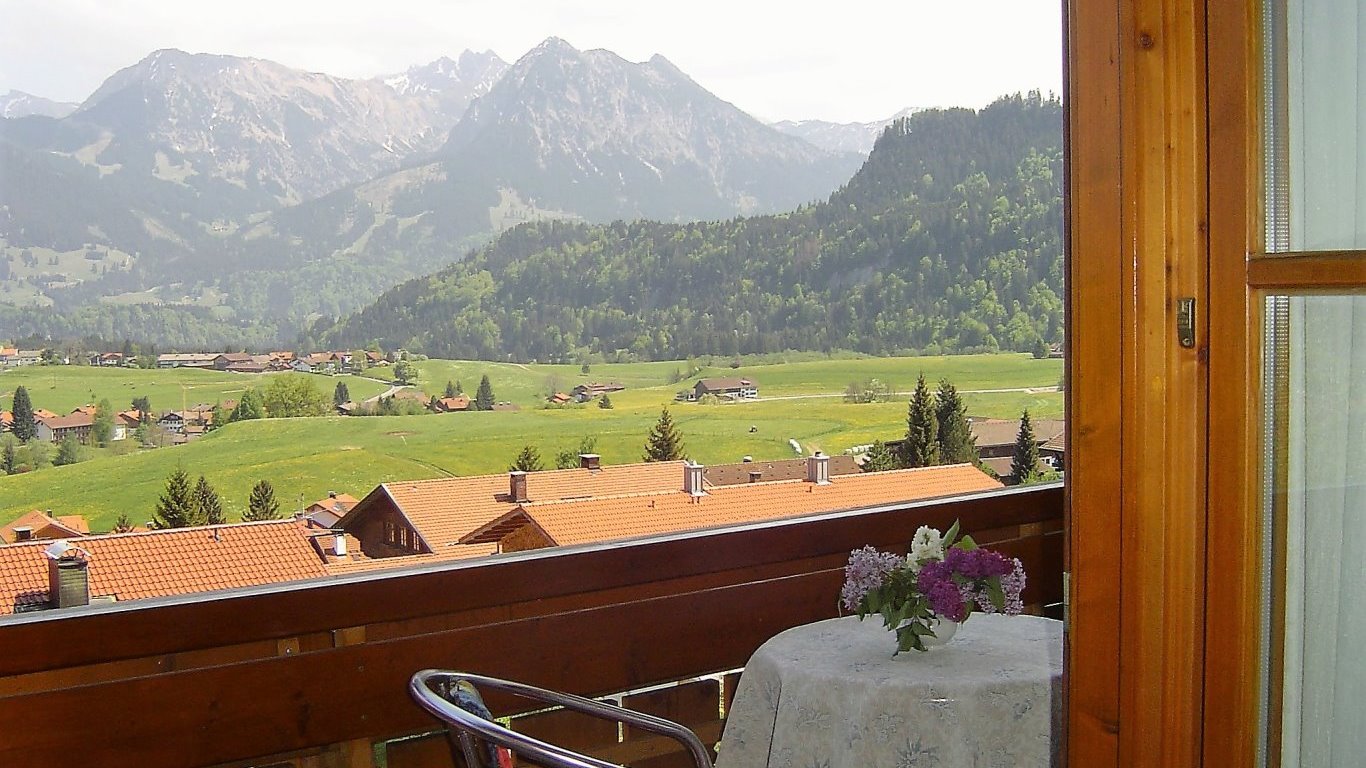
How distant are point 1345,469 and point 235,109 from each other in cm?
380

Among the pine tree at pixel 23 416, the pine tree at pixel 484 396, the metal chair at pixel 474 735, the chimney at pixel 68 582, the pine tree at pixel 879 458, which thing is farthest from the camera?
the pine tree at pixel 879 458

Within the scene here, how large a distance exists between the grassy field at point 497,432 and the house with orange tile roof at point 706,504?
0.97ft

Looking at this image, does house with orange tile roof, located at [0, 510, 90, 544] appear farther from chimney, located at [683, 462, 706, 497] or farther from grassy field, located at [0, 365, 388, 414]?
chimney, located at [683, 462, 706, 497]

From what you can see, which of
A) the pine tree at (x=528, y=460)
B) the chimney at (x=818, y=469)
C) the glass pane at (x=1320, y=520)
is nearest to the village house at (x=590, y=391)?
the pine tree at (x=528, y=460)

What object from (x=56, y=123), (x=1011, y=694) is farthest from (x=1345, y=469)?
(x=56, y=123)

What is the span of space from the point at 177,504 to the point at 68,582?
0.56 metres

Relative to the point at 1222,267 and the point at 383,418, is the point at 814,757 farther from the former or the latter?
the point at 383,418

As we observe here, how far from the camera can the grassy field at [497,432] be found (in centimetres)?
295

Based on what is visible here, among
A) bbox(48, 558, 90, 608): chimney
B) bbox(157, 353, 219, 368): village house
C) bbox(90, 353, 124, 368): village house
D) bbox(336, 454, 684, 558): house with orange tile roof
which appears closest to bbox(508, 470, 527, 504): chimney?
bbox(336, 454, 684, 558): house with orange tile roof

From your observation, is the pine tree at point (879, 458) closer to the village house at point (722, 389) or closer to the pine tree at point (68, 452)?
the village house at point (722, 389)

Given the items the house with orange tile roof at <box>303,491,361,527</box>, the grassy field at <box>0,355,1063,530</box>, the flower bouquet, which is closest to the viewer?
the flower bouquet

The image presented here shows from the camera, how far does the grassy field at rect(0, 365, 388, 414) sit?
9.69 feet

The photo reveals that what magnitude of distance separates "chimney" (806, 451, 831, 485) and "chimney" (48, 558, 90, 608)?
2388 mm

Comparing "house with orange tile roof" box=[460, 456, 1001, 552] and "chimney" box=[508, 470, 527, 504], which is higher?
"chimney" box=[508, 470, 527, 504]
